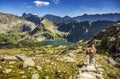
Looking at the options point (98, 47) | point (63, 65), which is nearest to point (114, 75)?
point (63, 65)

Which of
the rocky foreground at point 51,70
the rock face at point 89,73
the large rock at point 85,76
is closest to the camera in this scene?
the rocky foreground at point 51,70

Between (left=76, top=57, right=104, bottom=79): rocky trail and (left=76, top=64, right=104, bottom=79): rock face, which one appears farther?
(left=76, top=57, right=104, bottom=79): rocky trail

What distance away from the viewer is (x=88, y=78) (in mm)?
26391

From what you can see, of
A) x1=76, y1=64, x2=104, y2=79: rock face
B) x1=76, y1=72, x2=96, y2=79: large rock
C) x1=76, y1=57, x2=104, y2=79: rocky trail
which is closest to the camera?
x1=76, y1=72, x2=96, y2=79: large rock

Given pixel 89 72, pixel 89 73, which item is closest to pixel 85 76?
pixel 89 73

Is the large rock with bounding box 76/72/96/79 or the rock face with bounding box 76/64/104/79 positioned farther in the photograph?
the rock face with bounding box 76/64/104/79

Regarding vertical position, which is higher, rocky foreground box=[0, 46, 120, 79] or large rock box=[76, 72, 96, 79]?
rocky foreground box=[0, 46, 120, 79]

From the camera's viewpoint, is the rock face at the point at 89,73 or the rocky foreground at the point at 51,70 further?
the rock face at the point at 89,73

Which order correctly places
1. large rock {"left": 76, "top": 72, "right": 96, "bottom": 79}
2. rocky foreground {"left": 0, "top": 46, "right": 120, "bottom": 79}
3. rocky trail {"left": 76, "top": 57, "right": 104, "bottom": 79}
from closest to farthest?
rocky foreground {"left": 0, "top": 46, "right": 120, "bottom": 79} → large rock {"left": 76, "top": 72, "right": 96, "bottom": 79} → rocky trail {"left": 76, "top": 57, "right": 104, "bottom": 79}

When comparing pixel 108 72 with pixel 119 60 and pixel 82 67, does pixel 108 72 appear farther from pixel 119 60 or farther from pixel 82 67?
pixel 119 60

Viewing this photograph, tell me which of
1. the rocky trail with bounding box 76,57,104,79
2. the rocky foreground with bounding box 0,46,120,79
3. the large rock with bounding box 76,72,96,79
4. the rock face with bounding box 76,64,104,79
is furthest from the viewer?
the rocky trail with bounding box 76,57,104,79

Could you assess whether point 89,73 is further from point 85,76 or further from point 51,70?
point 51,70

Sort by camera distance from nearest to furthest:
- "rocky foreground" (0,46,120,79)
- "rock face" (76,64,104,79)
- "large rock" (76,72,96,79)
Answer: "rocky foreground" (0,46,120,79), "large rock" (76,72,96,79), "rock face" (76,64,104,79)

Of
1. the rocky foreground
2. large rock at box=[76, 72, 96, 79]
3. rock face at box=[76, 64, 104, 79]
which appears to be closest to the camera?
the rocky foreground
